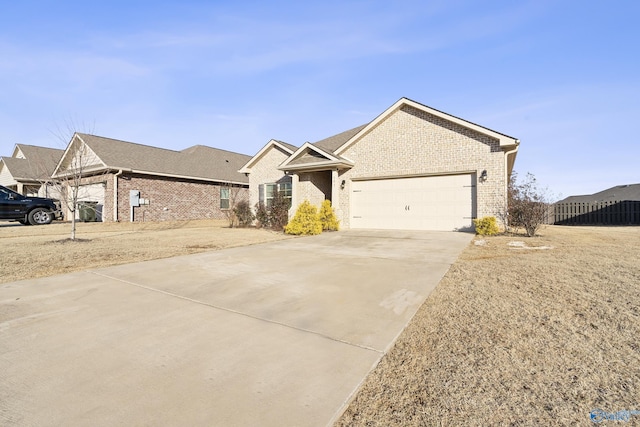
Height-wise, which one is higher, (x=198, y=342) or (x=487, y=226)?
(x=487, y=226)

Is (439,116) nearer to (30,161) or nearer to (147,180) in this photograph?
(147,180)

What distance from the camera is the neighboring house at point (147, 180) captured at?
17156 mm

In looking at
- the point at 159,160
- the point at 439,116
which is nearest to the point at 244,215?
the point at 159,160

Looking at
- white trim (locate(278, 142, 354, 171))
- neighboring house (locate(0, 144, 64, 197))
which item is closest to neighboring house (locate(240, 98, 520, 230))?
white trim (locate(278, 142, 354, 171))

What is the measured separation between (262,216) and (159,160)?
1008 cm

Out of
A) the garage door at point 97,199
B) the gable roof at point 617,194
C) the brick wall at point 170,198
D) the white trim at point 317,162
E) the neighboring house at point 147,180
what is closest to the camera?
the white trim at point 317,162

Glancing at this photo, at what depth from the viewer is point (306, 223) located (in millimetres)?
12297

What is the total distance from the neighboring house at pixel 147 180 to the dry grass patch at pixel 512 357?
18.0 metres

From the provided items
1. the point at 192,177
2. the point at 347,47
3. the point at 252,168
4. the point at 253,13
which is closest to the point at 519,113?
the point at 347,47

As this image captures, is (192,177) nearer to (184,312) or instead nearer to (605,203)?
(184,312)

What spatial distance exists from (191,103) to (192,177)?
6537 millimetres

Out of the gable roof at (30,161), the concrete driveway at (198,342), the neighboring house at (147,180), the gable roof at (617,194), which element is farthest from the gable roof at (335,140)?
the gable roof at (617,194)

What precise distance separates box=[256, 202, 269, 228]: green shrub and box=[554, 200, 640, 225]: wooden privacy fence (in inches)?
756

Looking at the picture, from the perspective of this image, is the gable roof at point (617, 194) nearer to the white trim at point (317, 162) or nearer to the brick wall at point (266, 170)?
the white trim at point (317, 162)
